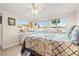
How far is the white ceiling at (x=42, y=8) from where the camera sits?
142 cm

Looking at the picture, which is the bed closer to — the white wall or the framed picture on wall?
the white wall

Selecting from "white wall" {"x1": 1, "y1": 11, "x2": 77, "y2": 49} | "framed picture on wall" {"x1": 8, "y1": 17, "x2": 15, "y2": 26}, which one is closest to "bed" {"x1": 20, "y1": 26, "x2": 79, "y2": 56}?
"white wall" {"x1": 1, "y1": 11, "x2": 77, "y2": 49}

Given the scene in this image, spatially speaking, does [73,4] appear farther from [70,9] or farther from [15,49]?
[15,49]

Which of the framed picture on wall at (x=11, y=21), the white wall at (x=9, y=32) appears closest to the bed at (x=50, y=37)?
the white wall at (x=9, y=32)

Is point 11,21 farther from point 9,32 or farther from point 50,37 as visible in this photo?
point 50,37

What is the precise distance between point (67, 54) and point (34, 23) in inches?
24.3

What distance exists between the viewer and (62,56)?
1343mm

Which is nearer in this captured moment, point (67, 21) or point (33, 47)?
point (67, 21)

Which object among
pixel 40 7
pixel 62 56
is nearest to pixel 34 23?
pixel 40 7

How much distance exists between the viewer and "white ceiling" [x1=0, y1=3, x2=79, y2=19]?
55.7 inches

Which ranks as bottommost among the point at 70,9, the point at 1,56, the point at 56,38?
the point at 1,56

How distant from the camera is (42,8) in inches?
57.5

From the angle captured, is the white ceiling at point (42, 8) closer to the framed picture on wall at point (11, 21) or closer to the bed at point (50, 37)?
the framed picture on wall at point (11, 21)

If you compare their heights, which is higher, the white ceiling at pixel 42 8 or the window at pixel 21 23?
the white ceiling at pixel 42 8
